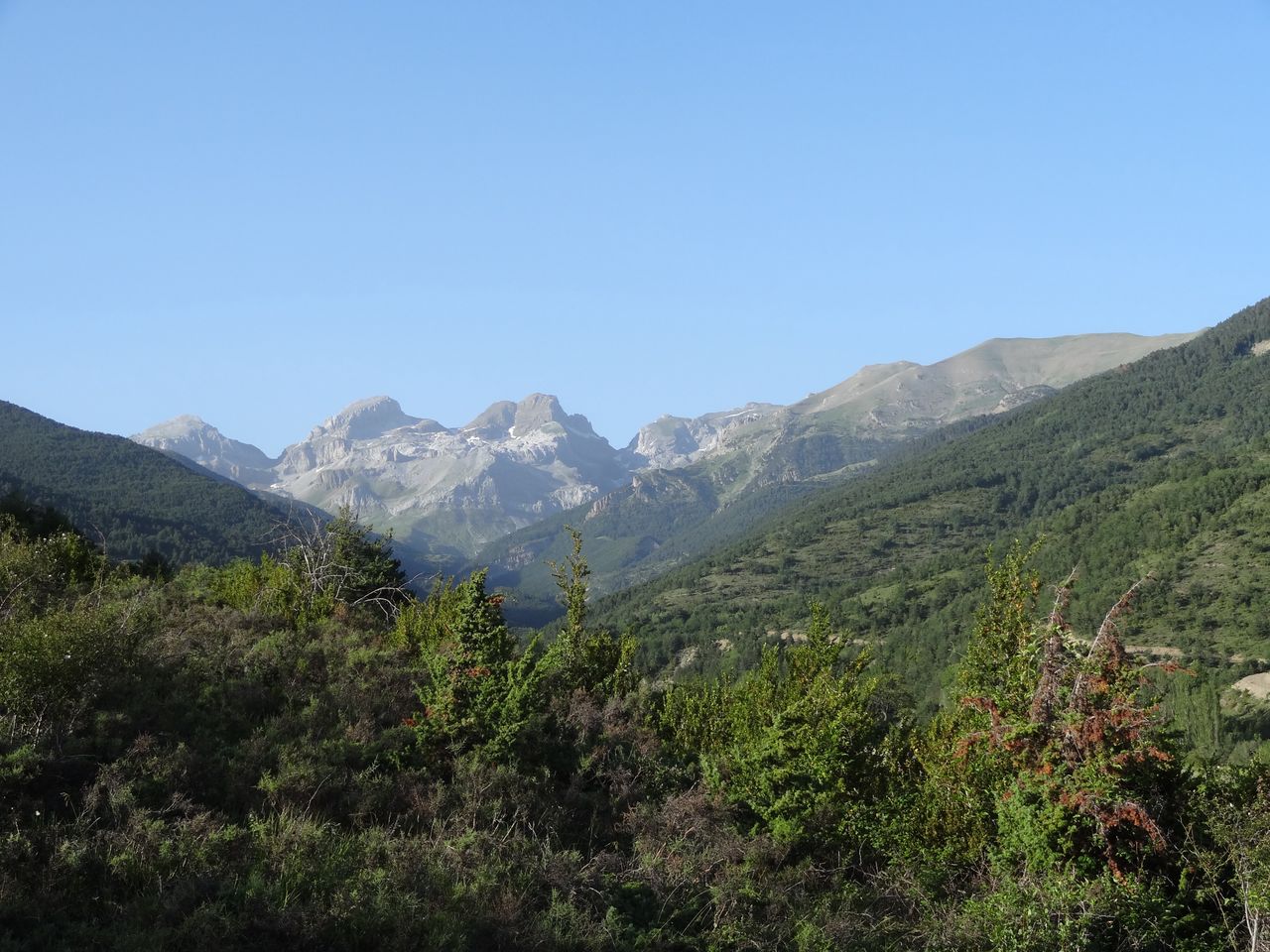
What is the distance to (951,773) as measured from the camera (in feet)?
50.6

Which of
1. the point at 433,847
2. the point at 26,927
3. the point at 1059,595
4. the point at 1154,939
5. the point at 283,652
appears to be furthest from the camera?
the point at 283,652

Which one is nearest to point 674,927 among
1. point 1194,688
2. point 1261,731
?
point 1261,731

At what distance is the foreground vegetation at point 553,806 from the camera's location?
10453mm

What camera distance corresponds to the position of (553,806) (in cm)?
1505

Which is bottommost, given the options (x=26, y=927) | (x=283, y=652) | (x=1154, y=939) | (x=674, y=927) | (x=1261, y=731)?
(x=1261, y=731)

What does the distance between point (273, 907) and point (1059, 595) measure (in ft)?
39.1

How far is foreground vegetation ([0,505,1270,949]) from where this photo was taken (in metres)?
10.5

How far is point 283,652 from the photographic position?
723 inches

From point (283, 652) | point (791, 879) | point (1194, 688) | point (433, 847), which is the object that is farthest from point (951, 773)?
point (1194, 688)

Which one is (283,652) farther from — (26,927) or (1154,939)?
(1154,939)

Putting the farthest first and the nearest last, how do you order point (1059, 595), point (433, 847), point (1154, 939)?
point (1059, 595) → point (433, 847) → point (1154, 939)

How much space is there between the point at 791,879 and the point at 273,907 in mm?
8001

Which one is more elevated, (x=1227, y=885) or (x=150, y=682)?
(x=150, y=682)

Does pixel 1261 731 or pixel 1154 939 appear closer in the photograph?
pixel 1154 939
